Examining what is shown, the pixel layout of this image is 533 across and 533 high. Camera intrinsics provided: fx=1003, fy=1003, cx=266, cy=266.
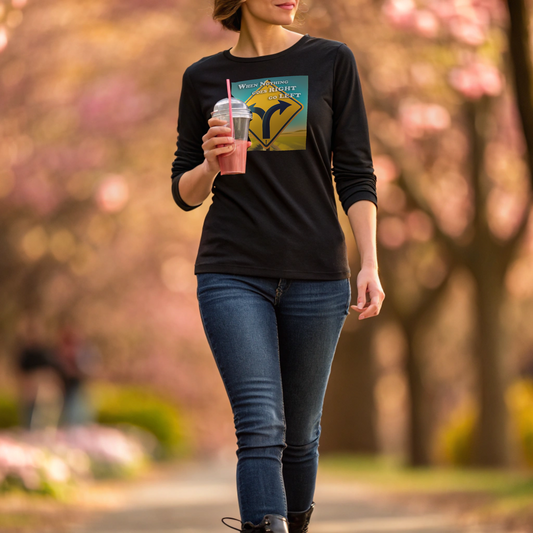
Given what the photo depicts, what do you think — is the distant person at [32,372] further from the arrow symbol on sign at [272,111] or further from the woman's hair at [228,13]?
the arrow symbol on sign at [272,111]

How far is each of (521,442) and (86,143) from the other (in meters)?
7.51

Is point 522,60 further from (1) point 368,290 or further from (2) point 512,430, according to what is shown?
(2) point 512,430

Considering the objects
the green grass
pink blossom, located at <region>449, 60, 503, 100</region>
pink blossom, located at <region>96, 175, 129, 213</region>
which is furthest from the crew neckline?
pink blossom, located at <region>96, 175, 129, 213</region>

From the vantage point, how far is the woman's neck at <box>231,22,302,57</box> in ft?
11.3

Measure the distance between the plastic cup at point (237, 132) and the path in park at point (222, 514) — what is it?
4.49 metres

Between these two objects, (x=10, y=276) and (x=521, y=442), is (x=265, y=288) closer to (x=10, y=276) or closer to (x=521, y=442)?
(x=521, y=442)

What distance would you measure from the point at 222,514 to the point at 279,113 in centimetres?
574

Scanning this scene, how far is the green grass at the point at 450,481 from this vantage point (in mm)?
8564

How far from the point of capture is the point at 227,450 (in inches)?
1326

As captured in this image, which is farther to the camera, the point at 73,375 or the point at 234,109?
the point at 73,375

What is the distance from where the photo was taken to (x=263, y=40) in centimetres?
344

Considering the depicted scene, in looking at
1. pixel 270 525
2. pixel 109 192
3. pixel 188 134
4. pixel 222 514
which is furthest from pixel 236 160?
pixel 109 192

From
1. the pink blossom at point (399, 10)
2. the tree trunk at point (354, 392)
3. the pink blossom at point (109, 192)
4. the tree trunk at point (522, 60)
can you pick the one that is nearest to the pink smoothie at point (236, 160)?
the tree trunk at point (522, 60)

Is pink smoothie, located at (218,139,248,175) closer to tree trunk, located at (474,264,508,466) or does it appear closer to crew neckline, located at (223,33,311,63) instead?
crew neckline, located at (223,33,311,63)
